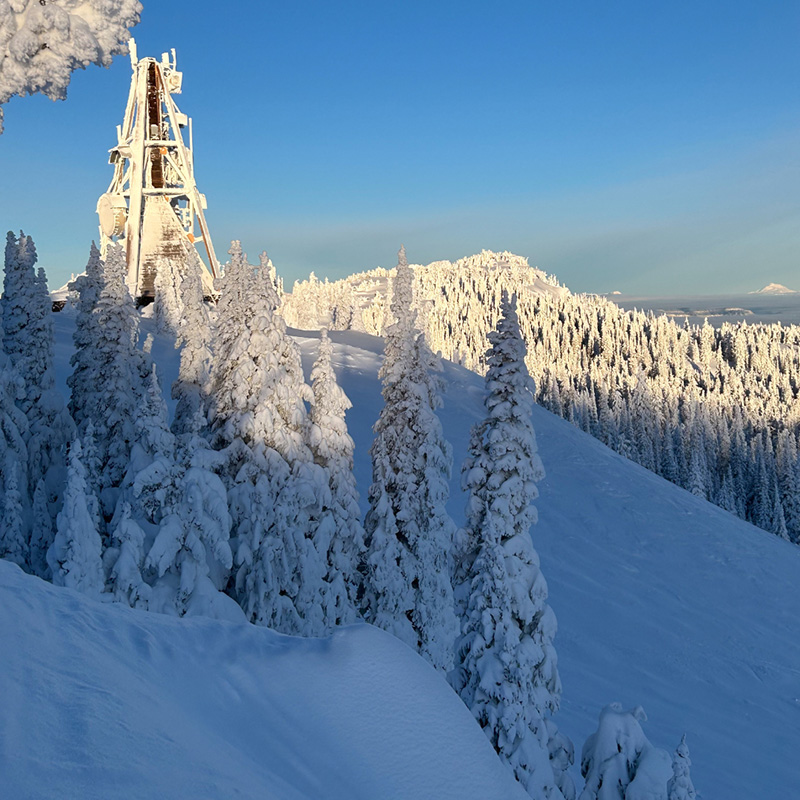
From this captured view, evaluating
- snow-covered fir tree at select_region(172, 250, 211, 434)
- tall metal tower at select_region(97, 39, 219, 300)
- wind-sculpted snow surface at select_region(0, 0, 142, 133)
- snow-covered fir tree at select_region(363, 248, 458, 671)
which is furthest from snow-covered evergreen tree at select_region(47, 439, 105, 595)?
tall metal tower at select_region(97, 39, 219, 300)

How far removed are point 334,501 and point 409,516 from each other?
2190mm

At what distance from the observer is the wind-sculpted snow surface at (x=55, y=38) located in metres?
5.31

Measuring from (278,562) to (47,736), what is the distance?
1284cm

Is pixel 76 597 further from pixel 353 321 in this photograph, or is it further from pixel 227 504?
pixel 353 321

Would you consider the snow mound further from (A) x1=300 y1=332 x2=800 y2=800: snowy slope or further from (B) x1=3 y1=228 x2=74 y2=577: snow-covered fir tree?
(A) x1=300 y1=332 x2=800 y2=800: snowy slope

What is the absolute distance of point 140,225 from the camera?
1911 inches

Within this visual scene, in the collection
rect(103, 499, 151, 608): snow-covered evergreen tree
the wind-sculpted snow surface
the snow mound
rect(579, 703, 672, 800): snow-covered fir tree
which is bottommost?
rect(579, 703, 672, 800): snow-covered fir tree

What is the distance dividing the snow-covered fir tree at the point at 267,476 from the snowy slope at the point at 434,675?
372 inches

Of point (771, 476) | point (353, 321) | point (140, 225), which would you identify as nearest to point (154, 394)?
point (140, 225)

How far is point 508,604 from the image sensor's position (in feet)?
44.3

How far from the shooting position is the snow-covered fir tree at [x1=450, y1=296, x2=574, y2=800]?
13203 mm

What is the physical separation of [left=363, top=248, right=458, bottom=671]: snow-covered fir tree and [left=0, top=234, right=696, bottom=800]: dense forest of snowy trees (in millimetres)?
56

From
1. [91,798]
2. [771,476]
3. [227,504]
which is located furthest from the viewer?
[771,476]

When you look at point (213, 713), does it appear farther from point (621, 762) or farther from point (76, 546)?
point (76, 546)
